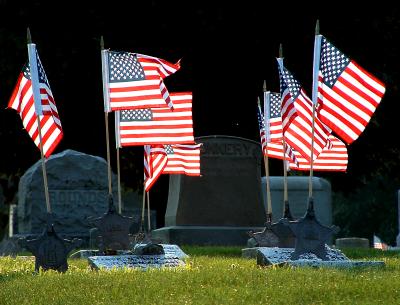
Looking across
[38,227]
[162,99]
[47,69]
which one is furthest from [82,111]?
[162,99]

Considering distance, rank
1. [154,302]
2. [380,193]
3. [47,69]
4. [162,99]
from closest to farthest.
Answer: [154,302] → [162,99] → [47,69] → [380,193]

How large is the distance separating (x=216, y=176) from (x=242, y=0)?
8733 mm

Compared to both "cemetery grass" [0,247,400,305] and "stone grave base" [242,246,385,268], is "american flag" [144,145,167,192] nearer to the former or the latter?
"stone grave base" [242,246,385,268]

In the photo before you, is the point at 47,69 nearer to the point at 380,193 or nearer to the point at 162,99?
the point at 162,99

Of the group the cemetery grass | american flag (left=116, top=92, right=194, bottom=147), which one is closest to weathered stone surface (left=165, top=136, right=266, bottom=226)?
american flag (left=116, top=92, right=194, bottom=147)

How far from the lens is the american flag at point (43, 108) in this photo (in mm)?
20344

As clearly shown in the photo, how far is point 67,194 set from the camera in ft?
101

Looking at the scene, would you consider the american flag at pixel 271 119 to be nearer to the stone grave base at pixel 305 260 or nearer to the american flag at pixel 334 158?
the american flag at pixel 334 158

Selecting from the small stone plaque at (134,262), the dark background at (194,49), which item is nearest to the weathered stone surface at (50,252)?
the small stone plaque at (134,262)

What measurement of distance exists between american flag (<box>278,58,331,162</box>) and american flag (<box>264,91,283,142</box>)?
2463 millimetres

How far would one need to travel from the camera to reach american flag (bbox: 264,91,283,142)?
83.0ft

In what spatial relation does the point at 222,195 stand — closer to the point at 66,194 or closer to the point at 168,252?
the point at 66,194

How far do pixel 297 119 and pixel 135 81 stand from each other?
9.09ft

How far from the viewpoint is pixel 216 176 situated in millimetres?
30266
